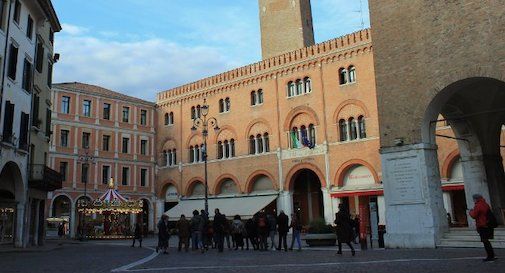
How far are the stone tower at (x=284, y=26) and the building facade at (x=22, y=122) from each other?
21.7 m

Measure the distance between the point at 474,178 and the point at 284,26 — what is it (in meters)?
27.8

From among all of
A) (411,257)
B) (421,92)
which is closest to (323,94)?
(421,92)

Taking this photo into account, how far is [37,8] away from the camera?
73.6ft

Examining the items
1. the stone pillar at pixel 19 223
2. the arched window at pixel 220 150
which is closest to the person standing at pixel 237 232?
the stone pillar at pixel 19 223

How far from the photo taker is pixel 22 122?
2100cm

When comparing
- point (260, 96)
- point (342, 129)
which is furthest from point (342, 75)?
point (260, 96)

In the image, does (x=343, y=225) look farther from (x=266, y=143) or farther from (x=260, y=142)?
(x=260, y=142)

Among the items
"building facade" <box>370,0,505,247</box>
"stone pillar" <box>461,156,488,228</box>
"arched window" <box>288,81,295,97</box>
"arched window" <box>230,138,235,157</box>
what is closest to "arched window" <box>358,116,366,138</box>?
"arched window" <box>288,81,295,97</box>

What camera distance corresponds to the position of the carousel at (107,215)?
3322 cm

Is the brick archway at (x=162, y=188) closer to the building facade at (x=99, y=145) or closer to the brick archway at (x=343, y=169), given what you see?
the building facade at (x=99, y=145)

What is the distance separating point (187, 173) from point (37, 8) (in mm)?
21097

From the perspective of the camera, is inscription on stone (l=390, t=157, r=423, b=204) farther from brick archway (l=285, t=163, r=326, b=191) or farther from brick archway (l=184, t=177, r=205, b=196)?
brick archway (l=184, t=177, r=205, b=196)

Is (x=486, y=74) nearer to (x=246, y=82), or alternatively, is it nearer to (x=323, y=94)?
(x=323, y=94)

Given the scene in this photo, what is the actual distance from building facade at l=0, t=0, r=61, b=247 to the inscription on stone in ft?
47.9
